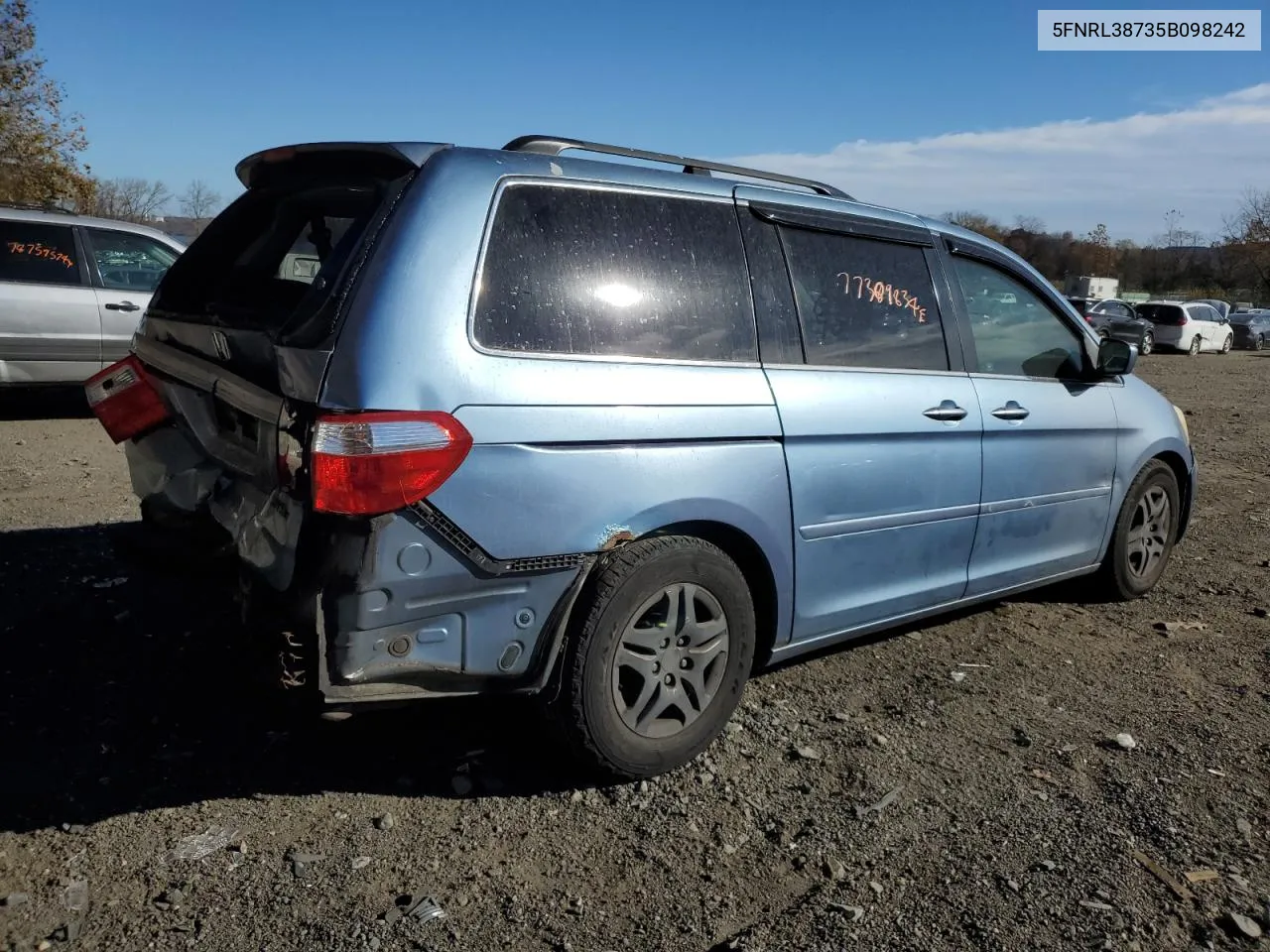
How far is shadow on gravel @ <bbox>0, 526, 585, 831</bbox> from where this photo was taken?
9.98 ft

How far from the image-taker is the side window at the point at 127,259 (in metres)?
9.02

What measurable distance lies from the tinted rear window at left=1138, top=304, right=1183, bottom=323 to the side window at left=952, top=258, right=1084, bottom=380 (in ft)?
98.0

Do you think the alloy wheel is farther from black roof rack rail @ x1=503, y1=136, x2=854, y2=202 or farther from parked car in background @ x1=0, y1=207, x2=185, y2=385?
parked car in background @ x1=0, y1=207, x2=185, y2=385

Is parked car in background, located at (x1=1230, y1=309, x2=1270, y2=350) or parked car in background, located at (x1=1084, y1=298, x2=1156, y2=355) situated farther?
parked car in background, located at (x1=1230, y1=309, x2=1270, y2=350)

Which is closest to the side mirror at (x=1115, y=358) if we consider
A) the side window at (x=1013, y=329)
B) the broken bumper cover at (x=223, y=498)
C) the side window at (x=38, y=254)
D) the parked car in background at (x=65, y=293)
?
the side window at (x=1013, y=329)

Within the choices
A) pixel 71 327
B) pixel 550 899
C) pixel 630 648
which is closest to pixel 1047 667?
pixel 630 648

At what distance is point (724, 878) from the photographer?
2.71 m

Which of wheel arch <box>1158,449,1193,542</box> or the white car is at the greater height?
the white car

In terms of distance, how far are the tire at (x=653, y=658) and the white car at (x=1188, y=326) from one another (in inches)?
1258

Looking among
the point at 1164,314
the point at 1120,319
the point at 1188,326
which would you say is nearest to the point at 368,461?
the point at 1120,319

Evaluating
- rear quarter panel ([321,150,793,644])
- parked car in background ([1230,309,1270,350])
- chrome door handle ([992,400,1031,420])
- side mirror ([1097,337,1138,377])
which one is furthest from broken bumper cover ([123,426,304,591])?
parked car in background ([1230,309,1270,350])

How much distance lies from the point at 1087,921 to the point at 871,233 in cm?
244

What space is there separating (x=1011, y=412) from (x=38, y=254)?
8.23 meters

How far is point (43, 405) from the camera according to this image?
1004 cm
